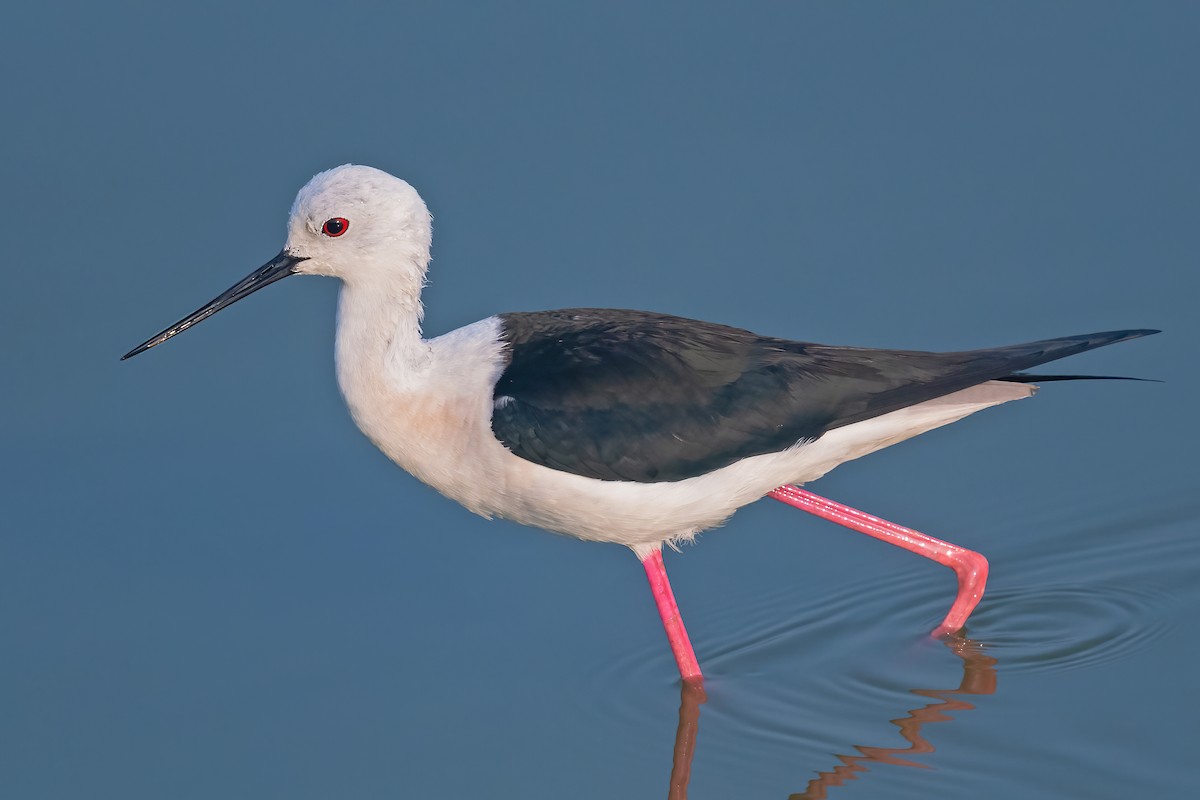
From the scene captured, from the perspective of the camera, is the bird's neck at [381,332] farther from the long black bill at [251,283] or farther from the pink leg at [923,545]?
the pink leg at [923,545]

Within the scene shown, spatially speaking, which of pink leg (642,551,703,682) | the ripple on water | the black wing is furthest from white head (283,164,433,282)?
the ripple on water

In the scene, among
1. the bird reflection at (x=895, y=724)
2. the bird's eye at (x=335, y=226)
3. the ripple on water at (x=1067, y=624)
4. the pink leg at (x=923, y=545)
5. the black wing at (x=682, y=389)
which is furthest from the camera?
the pink leg at (x=923, y=545)

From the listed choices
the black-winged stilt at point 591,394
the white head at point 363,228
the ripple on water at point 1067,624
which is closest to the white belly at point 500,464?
the black-winged stilt at point 591,394

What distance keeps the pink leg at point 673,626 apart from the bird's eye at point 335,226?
1.66m

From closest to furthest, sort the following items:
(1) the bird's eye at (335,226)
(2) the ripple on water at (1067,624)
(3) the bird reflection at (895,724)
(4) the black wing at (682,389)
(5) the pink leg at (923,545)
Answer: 1. (3) the bird reflection at (895,724)
2. (4) the black wing at (682,389)
3. (1) the bird's eye at (335,226)
4. (2) the ripple on water at (1067,624)
5. (5) the pink leg at (923,545)

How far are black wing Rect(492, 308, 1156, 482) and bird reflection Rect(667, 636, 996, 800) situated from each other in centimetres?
86

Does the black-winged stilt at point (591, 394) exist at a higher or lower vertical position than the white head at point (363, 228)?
lower

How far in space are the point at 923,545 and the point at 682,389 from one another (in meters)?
1.22

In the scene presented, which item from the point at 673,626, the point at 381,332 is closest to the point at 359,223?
the point at 381,332

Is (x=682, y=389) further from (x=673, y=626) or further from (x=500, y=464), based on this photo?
(x=673, y=626)

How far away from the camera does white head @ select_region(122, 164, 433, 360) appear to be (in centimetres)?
612

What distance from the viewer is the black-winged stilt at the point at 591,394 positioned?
6.04 meters

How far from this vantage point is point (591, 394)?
6047 millimetres

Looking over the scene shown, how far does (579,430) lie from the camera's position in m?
6.01
